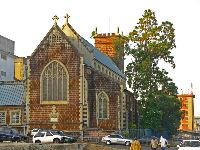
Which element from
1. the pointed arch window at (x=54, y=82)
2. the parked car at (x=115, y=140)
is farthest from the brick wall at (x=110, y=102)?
the parked car at (x=115, y=140)

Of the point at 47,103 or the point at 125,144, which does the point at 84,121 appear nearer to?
the point at 47,103

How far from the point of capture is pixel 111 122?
6806 centimetres

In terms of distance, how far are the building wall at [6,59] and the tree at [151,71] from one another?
35010 millimetres

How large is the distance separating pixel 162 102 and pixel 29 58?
20.5 metres

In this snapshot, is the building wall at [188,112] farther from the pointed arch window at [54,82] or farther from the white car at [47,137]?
the white car at [47,137]

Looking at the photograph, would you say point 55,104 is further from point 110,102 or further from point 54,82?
point 110,102

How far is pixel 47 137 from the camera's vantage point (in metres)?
52.6

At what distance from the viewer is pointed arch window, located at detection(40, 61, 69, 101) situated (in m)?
67.1

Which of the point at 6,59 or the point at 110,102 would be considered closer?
the point at 110,102

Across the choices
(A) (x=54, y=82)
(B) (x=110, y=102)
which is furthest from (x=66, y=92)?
(B) (x=110, y=102)

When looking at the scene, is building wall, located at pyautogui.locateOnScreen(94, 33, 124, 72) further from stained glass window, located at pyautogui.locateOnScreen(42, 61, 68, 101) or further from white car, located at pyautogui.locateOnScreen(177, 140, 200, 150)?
white car, located at pyautogui.locateOnScreen(177, 140, 200, 150)

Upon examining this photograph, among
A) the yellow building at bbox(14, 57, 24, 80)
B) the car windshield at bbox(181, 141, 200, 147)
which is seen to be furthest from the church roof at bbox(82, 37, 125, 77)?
the car windshield at bbox(181, 141, 200, 147)

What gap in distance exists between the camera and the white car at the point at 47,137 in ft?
171

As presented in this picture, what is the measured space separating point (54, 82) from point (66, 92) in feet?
6.11
